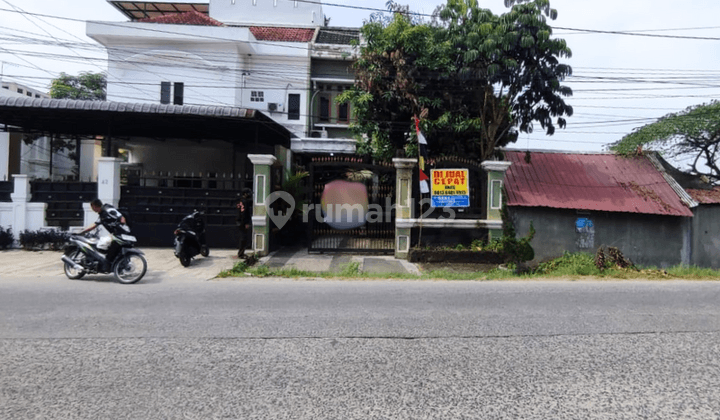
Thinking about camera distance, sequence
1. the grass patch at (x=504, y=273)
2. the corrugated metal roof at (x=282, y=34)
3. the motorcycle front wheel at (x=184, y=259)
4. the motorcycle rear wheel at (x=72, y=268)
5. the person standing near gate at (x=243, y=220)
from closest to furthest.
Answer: the motorcycle rear wheel at (x=72, y=268)
the grass patch at (x=504, y=273)
the motorcycle front wheel at (x=184, y=259)
the person standing near gate at (x=243, y=220)
the corrugated metal roof at (x=282, y=34)

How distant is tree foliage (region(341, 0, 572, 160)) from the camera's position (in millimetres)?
12445

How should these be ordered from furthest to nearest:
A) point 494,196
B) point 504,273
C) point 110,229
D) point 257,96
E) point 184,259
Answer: point 257,96, point 494,196, point 504,273, point 184,259, point 110,229

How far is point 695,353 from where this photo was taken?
15.7ft

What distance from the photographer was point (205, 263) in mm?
11469

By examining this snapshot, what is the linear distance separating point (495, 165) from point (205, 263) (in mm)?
7437

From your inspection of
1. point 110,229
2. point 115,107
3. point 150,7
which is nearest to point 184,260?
point 110,229

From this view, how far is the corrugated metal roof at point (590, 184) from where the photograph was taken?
530 inches

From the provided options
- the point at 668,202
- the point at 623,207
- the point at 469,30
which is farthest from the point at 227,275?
the point at 668,202

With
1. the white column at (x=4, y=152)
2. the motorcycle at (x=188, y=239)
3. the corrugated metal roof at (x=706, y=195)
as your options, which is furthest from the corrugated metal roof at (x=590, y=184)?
the white column at (x=4, y=152)

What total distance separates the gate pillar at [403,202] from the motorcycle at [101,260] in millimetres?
6144

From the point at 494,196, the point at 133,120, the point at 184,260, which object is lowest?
the point at 184,260

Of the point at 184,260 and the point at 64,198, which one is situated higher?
the point at 64,198

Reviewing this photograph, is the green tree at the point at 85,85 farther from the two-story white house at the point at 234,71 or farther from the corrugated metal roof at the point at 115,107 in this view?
the corrugated metal roof at the point at 115,107

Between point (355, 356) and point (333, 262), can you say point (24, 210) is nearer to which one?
point (333, 262)
